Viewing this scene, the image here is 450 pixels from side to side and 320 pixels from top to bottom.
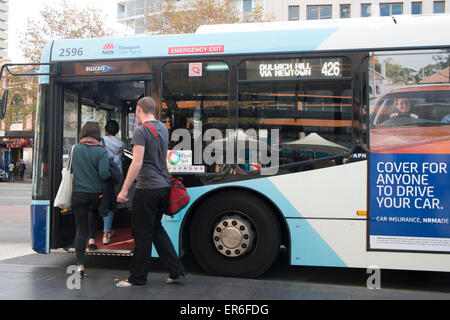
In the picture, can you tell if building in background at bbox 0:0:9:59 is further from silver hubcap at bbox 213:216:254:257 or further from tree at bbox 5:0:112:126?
silver hubcap at bbox 213:216:254:257

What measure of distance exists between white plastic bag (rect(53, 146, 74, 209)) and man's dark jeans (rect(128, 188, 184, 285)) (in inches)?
39.7

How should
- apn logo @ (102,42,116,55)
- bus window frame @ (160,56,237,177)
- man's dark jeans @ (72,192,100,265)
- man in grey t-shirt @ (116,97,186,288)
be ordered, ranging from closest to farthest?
man in grey t-shirt @ (116,97,186,288), man's dark jeans @ (72,192,100,265), bus window frame @ (160,56,237,177), apn logo @ (102,42,116,55)

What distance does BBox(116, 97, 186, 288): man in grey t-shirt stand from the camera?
4199 mm

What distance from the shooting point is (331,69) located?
4.64 m

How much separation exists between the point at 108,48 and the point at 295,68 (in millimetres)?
2443

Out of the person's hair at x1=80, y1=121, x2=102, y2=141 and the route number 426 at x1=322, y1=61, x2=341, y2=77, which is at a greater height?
the route number 426 at x1=322, y1=61, x2=341, y2=77

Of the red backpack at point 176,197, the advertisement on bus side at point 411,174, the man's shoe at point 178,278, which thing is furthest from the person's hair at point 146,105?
the advertisement on bus side at point 411,174

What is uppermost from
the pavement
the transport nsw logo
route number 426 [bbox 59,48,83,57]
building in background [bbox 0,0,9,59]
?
building in background [bbox 0,0,9,59]

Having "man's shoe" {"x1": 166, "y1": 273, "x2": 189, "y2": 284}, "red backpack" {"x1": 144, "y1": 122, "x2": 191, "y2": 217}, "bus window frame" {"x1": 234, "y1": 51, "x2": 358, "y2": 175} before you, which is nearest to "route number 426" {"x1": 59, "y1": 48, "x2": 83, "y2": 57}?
"red backpack" {"x1": 144, "y1": 122, "x2": 191, "y2": 217}

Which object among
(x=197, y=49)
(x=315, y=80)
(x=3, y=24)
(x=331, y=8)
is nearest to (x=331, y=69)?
(x=315, y=80)

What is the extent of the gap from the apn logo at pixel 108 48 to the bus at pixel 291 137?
0.16 ft

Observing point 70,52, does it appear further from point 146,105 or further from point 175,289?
point 175,289

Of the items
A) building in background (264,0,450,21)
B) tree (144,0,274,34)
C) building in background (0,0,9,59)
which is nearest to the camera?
tree (144,0,274,34)
